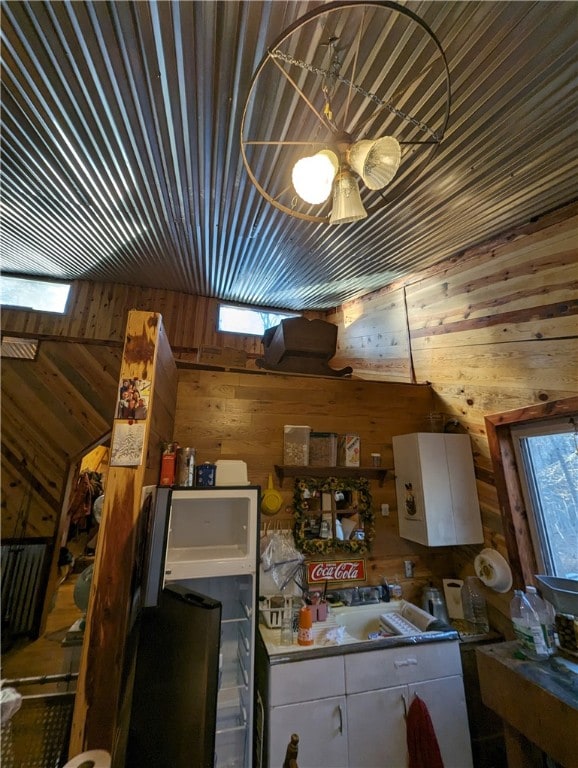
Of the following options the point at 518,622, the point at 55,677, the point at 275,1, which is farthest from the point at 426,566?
the point at 275,1

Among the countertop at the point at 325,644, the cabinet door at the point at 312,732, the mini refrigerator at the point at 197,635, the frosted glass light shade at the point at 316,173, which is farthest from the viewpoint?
the countertop at the point at 325,644

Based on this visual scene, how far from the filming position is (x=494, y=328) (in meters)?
2.32

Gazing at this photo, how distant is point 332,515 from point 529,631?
1244 mm

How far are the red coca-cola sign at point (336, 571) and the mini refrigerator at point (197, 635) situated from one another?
1.83 ft

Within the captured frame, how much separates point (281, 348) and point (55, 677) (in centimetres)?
244

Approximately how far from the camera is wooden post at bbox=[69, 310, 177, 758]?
1228 millimetres

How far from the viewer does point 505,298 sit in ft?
7.36

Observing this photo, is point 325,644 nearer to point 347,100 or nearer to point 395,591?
point 395,591

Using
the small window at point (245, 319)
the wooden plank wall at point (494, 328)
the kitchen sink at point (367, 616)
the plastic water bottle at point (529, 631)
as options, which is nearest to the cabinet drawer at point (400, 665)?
the kitchen sink at point (367, 616)

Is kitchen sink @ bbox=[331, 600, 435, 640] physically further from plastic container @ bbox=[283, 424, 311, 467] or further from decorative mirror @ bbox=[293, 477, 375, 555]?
plastic container @ bbox=[283, 424, 311, 467]

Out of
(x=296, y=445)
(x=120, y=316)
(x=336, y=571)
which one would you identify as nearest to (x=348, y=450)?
(x=296, y=445)

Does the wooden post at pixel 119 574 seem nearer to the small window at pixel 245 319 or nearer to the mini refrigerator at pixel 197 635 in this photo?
the mini refrigerator at pixel 197 635

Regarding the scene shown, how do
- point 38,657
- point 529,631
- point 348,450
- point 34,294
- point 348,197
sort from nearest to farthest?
1. point 348,197
2. point 529,631
3. point 38,657
4. point 348,450
5. point 34,294

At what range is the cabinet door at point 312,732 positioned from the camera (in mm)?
1515
